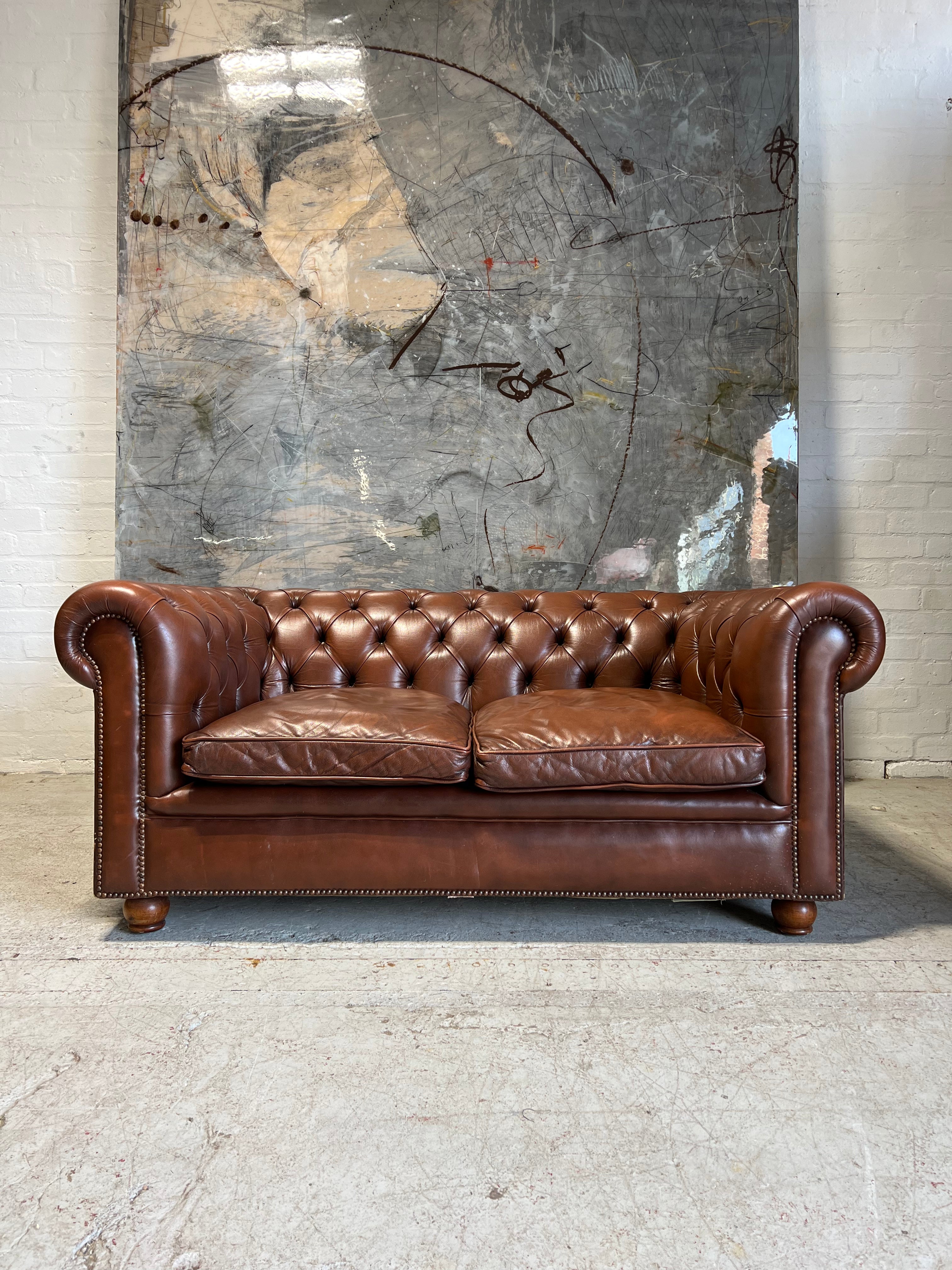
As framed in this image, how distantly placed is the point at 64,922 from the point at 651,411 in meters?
2.42

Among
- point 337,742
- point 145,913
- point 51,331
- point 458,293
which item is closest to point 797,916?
point 337,742

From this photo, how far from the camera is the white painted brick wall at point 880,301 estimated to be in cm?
295

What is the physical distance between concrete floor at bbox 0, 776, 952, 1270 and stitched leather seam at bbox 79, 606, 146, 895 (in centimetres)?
15

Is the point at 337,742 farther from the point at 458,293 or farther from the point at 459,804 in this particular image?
the point at 458,293

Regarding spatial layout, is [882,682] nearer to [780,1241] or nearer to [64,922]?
[780,1241]

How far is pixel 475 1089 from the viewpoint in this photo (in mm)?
1091

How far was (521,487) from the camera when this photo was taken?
2.80m

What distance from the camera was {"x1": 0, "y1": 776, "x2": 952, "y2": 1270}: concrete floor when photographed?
833 mm

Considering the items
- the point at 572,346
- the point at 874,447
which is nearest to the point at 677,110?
the point at 572,346

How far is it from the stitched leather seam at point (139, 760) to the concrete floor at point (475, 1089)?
15cm

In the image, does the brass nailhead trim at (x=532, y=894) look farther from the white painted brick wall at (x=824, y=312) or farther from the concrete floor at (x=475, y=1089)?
the white painted brick wall at (x=824, y=312)

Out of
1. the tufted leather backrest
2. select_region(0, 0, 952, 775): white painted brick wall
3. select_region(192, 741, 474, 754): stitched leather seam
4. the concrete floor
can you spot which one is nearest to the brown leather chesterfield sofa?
select_region(192, 741, 474, 754): stitched leather seam

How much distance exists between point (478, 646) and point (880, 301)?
2.19m

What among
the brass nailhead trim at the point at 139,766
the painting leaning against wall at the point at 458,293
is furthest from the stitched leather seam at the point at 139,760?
the painting leaning against wall at the point at 458,293
